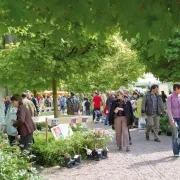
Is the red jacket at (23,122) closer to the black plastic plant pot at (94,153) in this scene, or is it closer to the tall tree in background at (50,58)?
the black plastic plant pot at (94,153)

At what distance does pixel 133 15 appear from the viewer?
3.20 m

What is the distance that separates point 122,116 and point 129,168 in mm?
2540

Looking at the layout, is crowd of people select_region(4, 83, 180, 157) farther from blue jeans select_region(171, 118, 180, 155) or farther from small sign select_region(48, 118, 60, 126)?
small sign select_region(48, 118, 60, 126)

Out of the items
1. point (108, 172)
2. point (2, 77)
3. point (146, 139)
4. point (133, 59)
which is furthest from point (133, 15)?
point (133, 59)

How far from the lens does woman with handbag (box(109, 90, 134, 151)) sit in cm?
1033

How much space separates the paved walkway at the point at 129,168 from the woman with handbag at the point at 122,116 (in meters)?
0.39

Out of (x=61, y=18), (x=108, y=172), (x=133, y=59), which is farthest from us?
(x=133, y=59)

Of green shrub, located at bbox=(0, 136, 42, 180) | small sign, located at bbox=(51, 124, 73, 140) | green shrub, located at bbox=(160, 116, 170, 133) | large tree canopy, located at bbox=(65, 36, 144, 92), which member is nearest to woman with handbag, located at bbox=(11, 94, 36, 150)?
small sign, located at bbox=(51, 124, 73, 140)

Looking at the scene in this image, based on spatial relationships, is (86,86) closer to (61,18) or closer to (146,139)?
(146,139)

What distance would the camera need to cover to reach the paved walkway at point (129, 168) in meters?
7.39

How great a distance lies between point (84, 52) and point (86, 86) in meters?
23.7

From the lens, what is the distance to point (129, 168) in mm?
8086

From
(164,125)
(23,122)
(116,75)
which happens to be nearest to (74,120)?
(23,122)

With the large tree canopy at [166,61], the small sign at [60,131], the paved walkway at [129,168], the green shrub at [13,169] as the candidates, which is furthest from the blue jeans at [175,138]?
the large tree canopy at [166,61]
